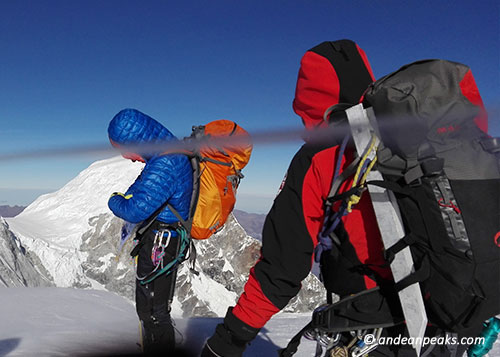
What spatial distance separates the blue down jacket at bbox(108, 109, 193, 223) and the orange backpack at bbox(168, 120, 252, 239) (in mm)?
275

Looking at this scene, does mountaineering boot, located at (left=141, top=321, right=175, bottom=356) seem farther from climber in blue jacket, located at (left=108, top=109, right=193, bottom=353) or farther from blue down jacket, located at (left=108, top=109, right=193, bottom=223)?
blue down jacket, located at (left=108, top=109, right=193, bottom=223)

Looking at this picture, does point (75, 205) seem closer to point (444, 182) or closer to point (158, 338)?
point (158, 338)

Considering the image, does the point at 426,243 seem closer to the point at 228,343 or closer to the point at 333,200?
the point at 333,200

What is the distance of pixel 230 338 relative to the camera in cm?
191

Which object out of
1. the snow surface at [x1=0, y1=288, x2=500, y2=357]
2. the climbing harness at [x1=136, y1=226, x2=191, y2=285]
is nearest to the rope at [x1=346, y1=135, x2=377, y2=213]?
the climbing harness at [x1=136, y1=226, x2=191, y2=285]

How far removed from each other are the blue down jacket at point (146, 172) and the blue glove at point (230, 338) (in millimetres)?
2142

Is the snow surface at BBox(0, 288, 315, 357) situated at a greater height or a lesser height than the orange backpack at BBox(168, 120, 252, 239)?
lesser

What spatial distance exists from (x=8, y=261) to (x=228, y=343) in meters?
95.7

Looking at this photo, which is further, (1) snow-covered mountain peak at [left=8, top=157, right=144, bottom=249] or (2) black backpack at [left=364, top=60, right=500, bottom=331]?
(1) snow-covered mountain peak at [left=8, top=157, right=144, bottom=249]

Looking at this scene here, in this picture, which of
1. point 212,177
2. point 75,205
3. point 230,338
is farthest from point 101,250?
point 230,338

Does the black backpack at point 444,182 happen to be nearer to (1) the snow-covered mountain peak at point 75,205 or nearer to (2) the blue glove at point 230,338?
(2) the blue glove at point 230,338

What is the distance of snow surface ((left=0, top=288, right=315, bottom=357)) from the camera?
480cm

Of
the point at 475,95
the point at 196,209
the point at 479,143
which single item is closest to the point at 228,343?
the point at 479,143

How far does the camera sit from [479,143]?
1.46 metres
